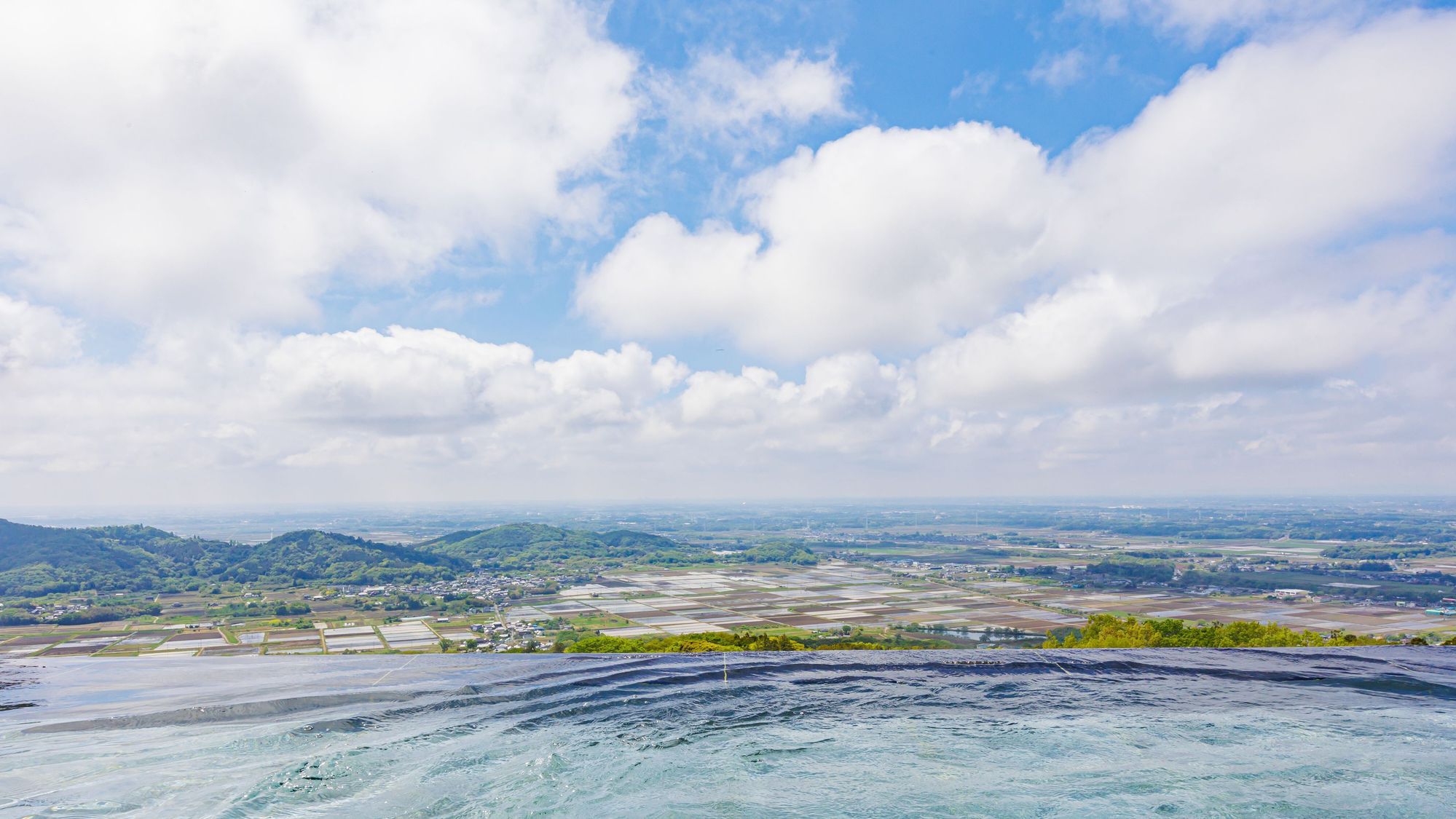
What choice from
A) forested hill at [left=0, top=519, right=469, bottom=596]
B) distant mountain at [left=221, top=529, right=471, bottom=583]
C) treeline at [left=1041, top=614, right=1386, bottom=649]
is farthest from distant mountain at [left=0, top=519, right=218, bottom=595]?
treeline at [left=1041, top=614, right=1386, bottom=649]

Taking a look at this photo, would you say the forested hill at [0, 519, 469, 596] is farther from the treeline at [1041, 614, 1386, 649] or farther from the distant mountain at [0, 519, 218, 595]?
the treeline at [1041, 614, 1386, 649]

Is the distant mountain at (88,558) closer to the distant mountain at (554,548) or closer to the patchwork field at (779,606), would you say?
the distant mountain at (554,548)

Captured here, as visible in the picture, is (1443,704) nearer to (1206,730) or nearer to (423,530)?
(1206,730)

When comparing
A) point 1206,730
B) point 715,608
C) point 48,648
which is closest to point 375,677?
point 1206,730

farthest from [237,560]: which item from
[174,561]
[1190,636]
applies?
[1190,636]

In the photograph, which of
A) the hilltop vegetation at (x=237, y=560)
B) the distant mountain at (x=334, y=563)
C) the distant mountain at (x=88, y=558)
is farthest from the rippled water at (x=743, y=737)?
the distant mountain at (x=334, y=563)
